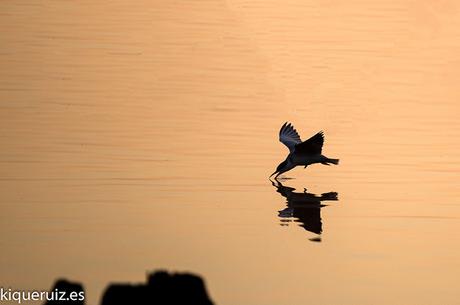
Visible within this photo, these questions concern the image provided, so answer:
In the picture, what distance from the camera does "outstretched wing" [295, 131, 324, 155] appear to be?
2230 cm

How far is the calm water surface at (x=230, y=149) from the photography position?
1653 centimetres

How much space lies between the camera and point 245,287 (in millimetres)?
15375

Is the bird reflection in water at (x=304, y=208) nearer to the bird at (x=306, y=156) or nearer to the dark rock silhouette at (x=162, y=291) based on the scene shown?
the bird at (x=306, y=156)

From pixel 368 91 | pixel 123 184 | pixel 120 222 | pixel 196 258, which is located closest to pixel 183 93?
pixel 368 91

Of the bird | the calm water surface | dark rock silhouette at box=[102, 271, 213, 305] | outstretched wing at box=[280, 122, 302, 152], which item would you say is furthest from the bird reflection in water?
dark rock silhouette at box=[102, 271, 213, 305]

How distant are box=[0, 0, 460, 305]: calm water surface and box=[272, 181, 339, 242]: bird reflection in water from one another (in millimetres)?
63

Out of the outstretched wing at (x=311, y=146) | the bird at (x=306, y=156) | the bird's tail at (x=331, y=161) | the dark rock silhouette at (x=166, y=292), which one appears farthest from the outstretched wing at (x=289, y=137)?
the dark rock silhouette at (x=166, y=292)

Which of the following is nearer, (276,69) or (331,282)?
(331,282)

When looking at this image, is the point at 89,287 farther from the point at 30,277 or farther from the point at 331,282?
the point at 331,282

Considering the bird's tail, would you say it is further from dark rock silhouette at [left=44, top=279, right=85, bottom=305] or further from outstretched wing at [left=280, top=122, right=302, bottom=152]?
dark rock silhouette at [left=44, top=279, right=85, bottom=305]

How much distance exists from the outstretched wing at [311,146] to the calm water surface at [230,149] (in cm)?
56

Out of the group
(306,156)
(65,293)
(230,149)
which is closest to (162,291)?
(65,293)

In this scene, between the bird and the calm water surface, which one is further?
the bird

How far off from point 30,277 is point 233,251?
111 inches
